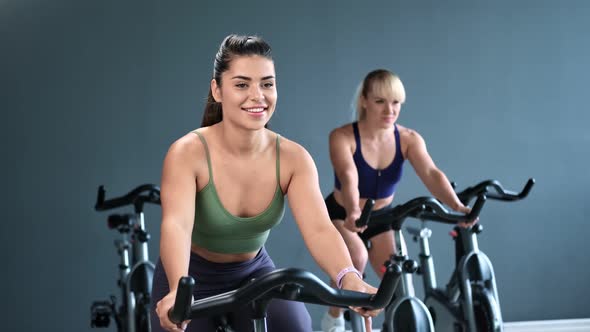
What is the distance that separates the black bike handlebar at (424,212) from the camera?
3.25 m

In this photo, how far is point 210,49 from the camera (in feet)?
15.8

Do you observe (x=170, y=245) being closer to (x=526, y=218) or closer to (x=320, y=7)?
(x=320, y=7)

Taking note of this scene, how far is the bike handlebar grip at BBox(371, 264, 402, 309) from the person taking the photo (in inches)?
58.1

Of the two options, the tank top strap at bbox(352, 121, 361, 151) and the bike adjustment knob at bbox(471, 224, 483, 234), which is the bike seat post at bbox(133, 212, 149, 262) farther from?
the bike adjustment knob at bbox(471, 224, 483, 234)

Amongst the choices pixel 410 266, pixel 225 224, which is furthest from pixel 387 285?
pixel 410 266

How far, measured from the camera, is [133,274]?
3615mm

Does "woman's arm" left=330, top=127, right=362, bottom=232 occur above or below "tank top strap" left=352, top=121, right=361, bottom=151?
below

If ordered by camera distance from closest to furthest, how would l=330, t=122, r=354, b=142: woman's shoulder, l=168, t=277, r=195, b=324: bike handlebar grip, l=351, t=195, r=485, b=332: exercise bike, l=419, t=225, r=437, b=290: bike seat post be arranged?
l=168, t=277, r=195, b=324: bike handlebar grip → l=351, t=195, r=485, b=332: exercise bike → l=419, t=225, r=437, b=290: bike seat post → l=330, t=122, r=354, b=142: woman's shoulder

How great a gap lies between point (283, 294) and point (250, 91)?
2.33ft

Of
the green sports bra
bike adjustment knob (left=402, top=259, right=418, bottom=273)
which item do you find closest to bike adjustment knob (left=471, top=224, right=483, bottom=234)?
bike adjustment knob (left=402, top=259, right=418, bottom=273)

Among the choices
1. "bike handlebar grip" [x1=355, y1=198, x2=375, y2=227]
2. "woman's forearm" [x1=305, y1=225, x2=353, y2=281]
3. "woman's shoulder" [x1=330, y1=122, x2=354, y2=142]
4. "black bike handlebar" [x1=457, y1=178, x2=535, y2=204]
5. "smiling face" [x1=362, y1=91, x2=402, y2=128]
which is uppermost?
"smiling face" [x1=362, y1=91, x2=402, y2=128]

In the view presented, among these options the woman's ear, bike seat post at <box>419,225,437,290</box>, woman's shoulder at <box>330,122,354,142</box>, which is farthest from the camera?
woman's shoulder at <box>330,122,354,142</box>

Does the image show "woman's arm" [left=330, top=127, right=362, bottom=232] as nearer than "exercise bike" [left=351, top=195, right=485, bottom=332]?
No

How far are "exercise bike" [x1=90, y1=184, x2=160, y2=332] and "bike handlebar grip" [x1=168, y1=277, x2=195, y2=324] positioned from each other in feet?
6.90
